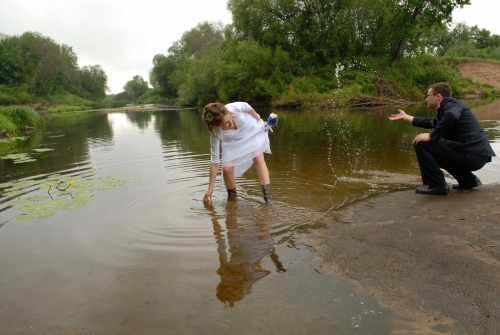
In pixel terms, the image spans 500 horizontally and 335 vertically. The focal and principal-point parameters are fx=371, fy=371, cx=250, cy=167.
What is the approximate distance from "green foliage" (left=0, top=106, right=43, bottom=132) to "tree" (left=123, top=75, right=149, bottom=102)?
137205 millimetres

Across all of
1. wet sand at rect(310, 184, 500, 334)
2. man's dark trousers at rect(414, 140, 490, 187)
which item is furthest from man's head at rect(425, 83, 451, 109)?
wet sand at rect(310, 184, 500, 334)

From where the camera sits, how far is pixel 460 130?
5.12m

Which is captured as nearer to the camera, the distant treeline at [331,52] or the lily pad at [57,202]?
the lily pad at [57,202]

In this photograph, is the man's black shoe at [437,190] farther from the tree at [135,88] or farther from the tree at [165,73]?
the tree at [135,88]

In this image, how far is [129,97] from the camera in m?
172

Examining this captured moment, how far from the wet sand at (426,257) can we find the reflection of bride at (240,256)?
1.83 ft

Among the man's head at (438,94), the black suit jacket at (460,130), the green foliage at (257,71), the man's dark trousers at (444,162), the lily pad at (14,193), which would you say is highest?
the green foliage at (257,71)

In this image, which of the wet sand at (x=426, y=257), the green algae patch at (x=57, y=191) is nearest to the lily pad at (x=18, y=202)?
the green algae patch at (x=57, y=191)

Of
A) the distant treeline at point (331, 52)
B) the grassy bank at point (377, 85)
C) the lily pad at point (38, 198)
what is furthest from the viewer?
the distant treeline at point (331, 52)

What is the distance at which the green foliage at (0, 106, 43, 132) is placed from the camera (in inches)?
759

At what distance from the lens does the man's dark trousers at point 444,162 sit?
16.5ft

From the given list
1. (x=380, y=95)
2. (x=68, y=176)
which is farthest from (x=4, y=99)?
(x=68, y=176)

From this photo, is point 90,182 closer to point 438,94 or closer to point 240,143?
point 240,143

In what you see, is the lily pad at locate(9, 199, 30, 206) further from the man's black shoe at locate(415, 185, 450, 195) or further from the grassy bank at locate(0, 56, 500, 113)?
the grassy bank at locate(0, 56, 500, 113)
